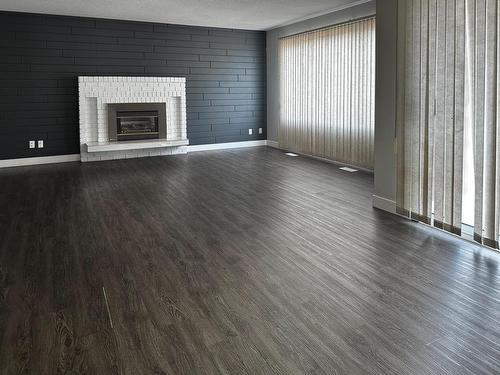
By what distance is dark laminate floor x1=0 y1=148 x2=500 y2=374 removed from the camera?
79.6 inches

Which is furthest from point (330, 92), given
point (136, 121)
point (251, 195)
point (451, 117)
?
point (451, 117)

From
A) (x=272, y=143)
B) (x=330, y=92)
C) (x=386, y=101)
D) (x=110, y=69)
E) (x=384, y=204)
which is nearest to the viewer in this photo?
(x=386, y=101)

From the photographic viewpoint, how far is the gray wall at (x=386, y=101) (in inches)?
165

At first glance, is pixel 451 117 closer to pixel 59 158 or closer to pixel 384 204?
pixel 384 204

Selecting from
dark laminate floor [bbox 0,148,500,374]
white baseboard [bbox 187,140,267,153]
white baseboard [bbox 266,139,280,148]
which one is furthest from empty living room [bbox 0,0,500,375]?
white baseboard [bbox 266,139,280,148]

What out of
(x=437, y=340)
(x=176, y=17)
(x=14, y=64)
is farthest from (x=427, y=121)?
(x=14, y=64)

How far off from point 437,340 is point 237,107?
7871 mm

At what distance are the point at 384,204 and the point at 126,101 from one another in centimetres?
553

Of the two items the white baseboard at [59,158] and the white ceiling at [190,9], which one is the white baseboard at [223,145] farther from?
the white ceiling at [190,9]

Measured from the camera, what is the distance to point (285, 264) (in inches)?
123

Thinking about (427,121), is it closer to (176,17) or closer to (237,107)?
(176,17)

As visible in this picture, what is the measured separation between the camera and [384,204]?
450 centimetres

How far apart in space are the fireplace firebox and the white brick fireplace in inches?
3.1

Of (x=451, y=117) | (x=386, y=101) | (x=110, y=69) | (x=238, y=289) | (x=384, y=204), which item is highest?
(x=110, y=69)
